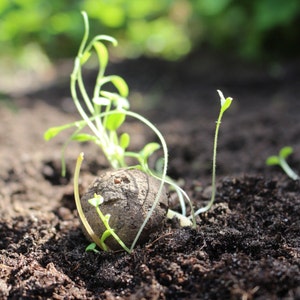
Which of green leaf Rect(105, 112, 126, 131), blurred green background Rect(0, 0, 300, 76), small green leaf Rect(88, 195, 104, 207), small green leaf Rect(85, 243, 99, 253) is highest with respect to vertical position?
green leaf Rect(105, 112, 126, 131)

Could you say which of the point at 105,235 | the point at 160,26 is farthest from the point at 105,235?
the point at 160,26

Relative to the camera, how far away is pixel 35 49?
210 inches

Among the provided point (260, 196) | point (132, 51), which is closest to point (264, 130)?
point (260, 196)

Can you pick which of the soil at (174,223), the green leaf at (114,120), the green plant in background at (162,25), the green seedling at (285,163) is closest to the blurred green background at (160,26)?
the green plant in background at (162,25)

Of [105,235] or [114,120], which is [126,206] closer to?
[105,235]

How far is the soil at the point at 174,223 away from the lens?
1.32m

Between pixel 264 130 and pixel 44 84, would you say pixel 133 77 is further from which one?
pixel 264 130

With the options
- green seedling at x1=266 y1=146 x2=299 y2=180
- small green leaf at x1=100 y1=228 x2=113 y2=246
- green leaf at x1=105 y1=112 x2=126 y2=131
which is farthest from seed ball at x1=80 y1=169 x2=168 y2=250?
green seedling at x1=266 y1=146 x2=299 y2=180

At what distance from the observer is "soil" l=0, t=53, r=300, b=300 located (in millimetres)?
1316

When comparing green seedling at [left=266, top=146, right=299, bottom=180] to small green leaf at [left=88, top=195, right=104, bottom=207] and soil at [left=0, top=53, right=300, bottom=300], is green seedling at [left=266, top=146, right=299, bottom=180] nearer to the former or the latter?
soil at [left=0, top=53, right=300, bottom=300]

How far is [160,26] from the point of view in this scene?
→ 15.7ft

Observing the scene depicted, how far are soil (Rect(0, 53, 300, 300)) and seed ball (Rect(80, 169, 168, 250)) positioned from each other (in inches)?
1.9

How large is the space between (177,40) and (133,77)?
72 cm

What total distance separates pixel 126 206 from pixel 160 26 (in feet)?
11.7
